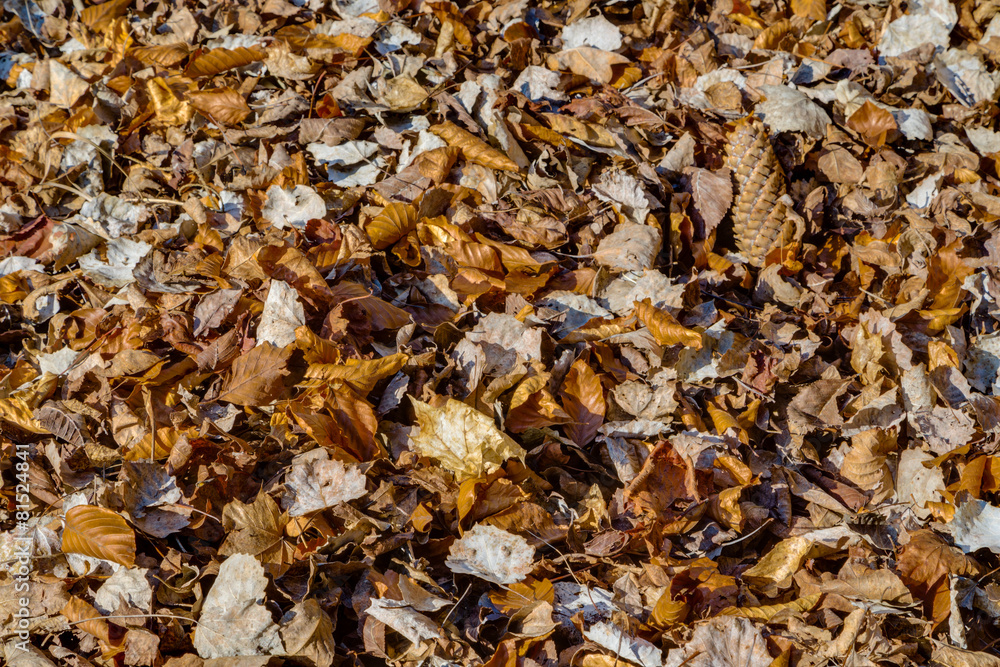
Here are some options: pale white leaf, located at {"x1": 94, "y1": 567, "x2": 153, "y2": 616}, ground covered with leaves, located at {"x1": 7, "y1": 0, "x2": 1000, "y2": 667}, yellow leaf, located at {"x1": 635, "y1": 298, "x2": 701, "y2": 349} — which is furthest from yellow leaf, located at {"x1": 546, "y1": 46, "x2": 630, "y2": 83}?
pale white leaf, located at {"x1": 94, "y1": 567, "x2": 153, "y2": 616}


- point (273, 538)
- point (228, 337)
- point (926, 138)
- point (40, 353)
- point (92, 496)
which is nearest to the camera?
point (273, 538)

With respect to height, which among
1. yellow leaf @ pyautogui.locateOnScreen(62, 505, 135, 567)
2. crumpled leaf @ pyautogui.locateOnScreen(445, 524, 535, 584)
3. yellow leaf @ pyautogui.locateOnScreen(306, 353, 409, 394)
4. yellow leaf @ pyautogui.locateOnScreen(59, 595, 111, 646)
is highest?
yellow leaf @ pyautogui.locateOnScreen(306, 353, 409, 394)

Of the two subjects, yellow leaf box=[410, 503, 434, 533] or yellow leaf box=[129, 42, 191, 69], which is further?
yellow leaf box=[129, 42, 191, 69]

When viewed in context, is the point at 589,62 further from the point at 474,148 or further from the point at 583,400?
the point at 583,400

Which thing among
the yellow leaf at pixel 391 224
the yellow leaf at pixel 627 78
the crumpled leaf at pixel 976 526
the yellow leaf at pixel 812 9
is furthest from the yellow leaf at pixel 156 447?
the yellow leaf at pixel 812 9

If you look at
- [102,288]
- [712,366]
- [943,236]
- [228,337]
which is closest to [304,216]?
[228,337]

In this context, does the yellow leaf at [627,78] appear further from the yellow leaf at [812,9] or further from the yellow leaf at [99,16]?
the yellow leaf at [99,16]

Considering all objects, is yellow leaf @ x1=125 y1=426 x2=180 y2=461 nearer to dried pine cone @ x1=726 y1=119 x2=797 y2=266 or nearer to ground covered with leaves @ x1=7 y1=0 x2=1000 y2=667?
ground covered with leaves @ x1=7 y1=0 x2=1000 y2=667

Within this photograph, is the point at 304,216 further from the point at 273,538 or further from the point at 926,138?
the point at 926,138
